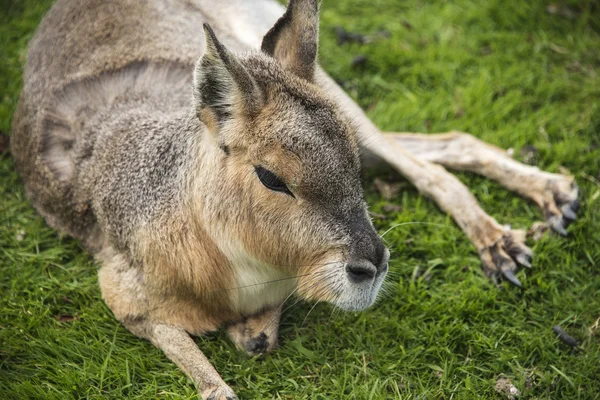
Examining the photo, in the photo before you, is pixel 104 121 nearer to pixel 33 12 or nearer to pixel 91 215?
pixel 91 215

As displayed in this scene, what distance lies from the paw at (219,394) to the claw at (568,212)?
2.12 metres

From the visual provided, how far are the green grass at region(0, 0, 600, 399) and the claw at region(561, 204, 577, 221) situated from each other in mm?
83

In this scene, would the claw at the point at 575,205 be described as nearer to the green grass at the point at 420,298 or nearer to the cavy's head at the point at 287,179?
the green grass at the point at 420,298

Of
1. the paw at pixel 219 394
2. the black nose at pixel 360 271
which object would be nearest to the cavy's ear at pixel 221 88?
the black nose at pixel 360 271

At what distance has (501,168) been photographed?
168 inches

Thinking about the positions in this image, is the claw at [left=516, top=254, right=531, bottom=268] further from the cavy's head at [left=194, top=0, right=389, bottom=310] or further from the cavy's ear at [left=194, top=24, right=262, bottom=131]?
the cavy's ear at [left=194, top=24, right=262, bottom=131]

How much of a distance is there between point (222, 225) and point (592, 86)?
318cm

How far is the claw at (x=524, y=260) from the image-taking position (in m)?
3.78

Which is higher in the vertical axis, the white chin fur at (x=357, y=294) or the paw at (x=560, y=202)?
the white chin fur at (x=357, y=294)

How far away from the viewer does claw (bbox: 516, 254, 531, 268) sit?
3.78 meters

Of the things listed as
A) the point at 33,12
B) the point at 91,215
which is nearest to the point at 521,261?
the point at 91,215

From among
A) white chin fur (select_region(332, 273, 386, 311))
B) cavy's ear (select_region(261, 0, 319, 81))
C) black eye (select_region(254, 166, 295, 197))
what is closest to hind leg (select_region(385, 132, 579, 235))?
cavy's ear (select_region(261, 0, 319, 81))

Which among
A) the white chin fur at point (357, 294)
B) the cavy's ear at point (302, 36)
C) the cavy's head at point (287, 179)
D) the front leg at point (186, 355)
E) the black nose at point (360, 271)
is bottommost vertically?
the front leg at point (186, 355)

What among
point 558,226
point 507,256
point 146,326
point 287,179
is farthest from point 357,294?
point 558,226
